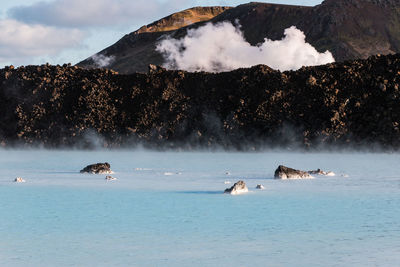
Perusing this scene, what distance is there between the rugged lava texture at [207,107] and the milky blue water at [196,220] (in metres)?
14.7

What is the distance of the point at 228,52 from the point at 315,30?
2138cm

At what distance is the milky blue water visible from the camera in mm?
10227

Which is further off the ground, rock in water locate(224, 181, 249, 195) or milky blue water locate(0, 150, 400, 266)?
rock in water locate(224, 181, 249, 195)

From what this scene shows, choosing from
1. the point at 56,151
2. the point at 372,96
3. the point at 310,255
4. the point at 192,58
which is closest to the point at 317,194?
the point at 310,255

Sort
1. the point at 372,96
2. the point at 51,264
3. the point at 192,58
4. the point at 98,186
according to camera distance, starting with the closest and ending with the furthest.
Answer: the point at 51,264 → the point at 98,186 → the point at 372,96 → the point at 192,58

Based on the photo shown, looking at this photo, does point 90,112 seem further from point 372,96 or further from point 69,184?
point 69,184

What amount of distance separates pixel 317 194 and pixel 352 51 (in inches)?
2643

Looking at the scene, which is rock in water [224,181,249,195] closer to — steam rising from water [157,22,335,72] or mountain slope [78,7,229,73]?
steam rising from water [157,22,335,72]

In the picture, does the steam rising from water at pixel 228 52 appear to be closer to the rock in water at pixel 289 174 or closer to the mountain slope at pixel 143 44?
the mountain slope at pixel 143 44

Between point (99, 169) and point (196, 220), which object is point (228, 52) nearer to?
point (99, 169)

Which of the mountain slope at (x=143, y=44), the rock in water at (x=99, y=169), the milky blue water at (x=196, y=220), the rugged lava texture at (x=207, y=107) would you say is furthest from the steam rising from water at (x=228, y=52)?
the milky blue water at (x=196, y=220)

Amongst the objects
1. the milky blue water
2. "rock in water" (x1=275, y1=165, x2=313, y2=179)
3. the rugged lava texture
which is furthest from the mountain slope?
"rock in water" (x1=275, y1=165, x2=313, y2=179)

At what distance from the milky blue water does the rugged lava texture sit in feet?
48.3

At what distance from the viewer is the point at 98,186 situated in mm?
20328
